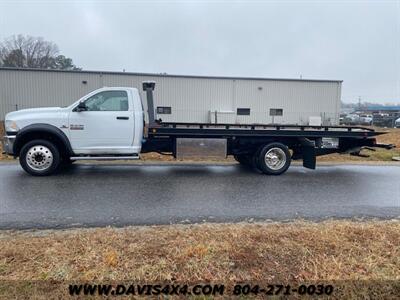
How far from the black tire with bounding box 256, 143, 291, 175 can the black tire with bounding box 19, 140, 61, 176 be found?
4996mm

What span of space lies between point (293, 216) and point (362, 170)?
5.57m

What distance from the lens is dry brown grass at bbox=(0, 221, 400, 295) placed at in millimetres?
3076

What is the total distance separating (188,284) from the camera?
2943mm

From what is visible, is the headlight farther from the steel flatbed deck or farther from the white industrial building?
the white industrial building

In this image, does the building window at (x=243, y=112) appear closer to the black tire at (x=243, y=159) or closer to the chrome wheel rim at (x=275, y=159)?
the black tire at (x=243, y=159)

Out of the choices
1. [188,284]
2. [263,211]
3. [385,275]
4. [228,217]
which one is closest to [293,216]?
[263,211]

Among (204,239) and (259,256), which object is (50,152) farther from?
(259,256)

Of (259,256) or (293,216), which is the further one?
(293,216)

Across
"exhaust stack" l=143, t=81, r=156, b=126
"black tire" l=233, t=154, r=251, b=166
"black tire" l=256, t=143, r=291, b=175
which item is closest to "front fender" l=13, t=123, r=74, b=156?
"exhaust stack" l=143, t=81, r=156, b=126

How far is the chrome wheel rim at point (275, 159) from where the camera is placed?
855 centimetres

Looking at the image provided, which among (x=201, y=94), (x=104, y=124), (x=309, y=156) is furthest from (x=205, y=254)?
(x=201, y=94)

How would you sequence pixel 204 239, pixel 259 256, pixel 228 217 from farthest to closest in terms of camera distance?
pixel 228 217 < pixel 204 239 < pixel 259 256

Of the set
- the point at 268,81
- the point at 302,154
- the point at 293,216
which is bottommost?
the point at 293,216

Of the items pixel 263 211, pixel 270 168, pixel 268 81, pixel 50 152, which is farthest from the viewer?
pixel 268 81
